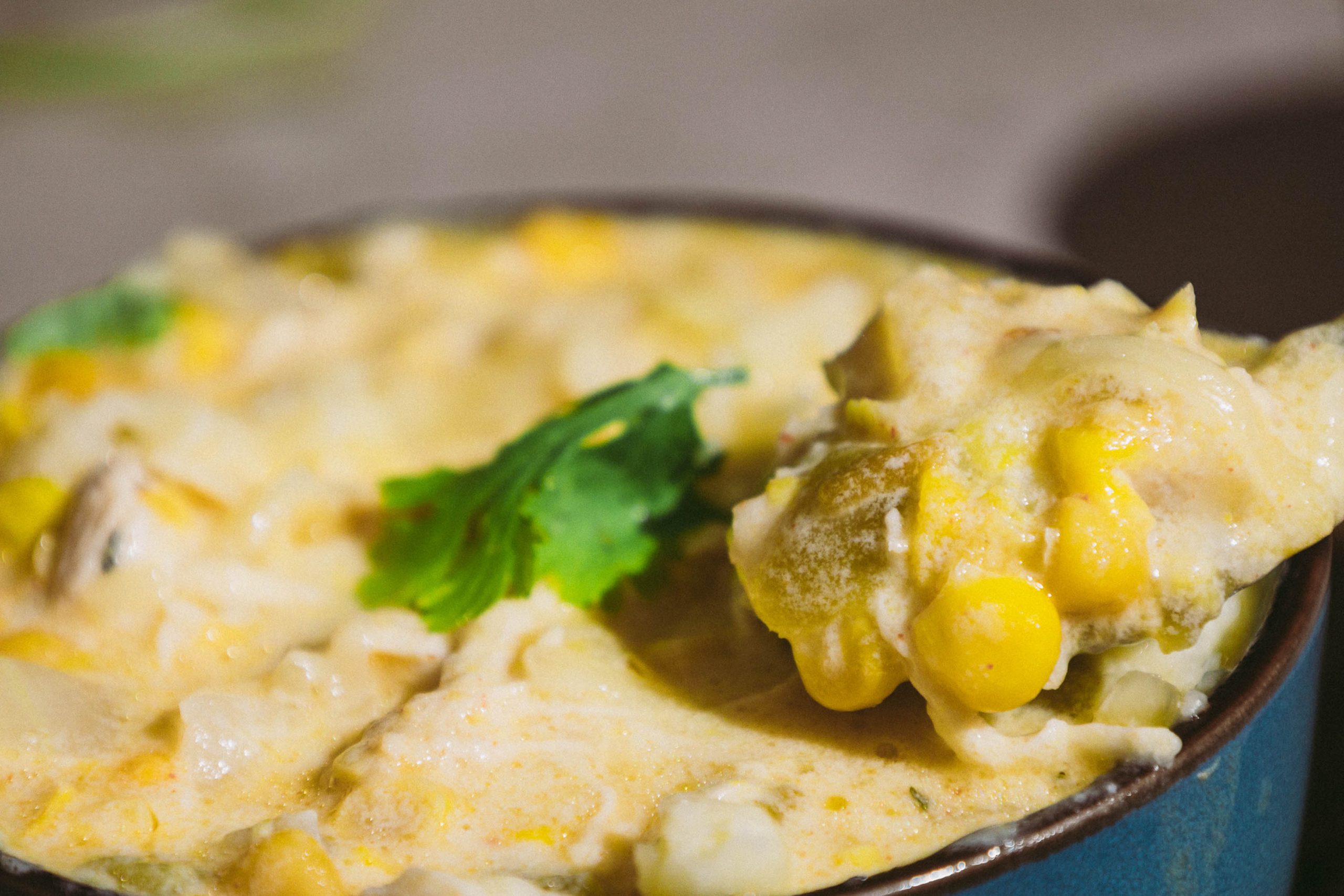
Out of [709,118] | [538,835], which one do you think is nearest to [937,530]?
[538,835]

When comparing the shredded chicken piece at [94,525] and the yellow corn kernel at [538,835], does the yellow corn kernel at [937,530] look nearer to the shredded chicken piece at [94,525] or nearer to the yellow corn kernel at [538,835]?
the yellow corn kernel at [538,835]

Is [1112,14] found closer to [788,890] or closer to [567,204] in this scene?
[567,204]

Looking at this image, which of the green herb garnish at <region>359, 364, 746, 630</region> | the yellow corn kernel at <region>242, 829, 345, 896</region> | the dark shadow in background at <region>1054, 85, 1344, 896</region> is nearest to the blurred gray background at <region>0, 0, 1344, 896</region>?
the dark shadow in background at <region>1054, 85, 1344, 896</region>

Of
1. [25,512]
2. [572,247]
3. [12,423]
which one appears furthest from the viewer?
[572,247]

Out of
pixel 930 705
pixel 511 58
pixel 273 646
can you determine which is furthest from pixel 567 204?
pixel 511 58

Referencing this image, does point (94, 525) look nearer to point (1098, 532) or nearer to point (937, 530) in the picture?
point (937, 530)

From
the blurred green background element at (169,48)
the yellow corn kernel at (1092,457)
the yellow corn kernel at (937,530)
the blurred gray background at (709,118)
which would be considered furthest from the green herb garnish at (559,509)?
the blurred green background element at (169,48)
